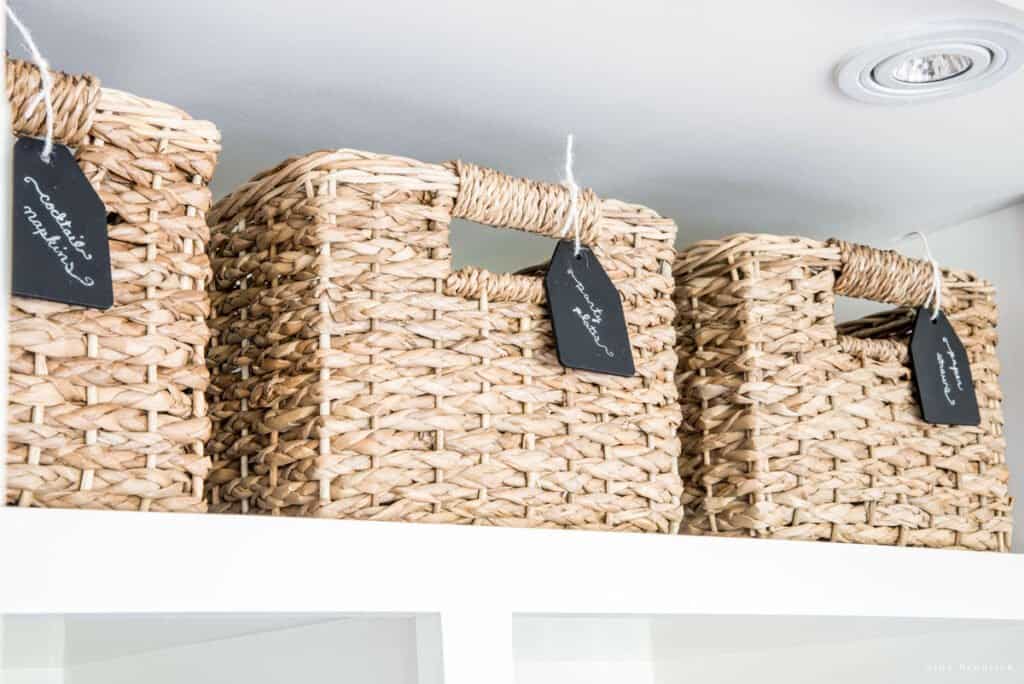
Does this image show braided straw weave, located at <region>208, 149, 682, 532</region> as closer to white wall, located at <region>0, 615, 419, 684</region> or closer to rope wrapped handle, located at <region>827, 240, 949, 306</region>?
white wall, located at <region>0, 615, 419, 684</region>

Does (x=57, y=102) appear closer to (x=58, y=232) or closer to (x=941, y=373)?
(x=58, y=232)

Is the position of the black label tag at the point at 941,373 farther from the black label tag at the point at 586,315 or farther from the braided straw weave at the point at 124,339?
the braided straw weave at the point at 124,339

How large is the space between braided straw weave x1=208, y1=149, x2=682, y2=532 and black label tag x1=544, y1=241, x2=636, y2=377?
0.02 metres

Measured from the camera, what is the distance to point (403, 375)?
97 centimetres

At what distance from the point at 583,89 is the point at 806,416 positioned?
1.30 ft

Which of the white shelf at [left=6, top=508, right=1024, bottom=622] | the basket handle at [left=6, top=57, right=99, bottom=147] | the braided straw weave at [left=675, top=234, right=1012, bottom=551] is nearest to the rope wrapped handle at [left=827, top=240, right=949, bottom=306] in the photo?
the braided straw weave at [left=675, top=234, right=1012, bottom=551]

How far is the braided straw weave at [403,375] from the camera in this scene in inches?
37.1

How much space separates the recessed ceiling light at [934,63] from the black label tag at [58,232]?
72cm

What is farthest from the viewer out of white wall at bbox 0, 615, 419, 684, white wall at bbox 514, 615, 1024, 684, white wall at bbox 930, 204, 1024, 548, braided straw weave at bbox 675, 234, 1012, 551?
white wall at bbox 930, 204, 1024, 548

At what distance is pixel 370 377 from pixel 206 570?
0.21 metres

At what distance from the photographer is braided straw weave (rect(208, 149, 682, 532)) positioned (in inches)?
37.1

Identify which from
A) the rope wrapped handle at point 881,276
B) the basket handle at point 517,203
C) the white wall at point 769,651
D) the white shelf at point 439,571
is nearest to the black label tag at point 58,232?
the white shelf at point 439,571

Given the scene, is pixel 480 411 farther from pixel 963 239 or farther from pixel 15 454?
pixel 963 239

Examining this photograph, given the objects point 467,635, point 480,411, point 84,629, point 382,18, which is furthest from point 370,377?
point 84,629
